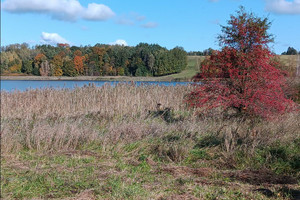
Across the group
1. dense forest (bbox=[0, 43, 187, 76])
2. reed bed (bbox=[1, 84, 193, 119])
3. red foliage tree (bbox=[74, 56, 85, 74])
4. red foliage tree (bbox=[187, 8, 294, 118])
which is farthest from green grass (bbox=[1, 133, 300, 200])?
dense forest (bbox=[0, 43, 187, 76])

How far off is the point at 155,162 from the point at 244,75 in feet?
12.8

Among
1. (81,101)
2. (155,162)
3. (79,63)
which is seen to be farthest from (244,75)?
(79,63)

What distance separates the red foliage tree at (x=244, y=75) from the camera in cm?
870

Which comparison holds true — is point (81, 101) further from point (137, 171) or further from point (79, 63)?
point (137, 171)

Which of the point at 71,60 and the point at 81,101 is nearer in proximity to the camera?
the point at 81,101

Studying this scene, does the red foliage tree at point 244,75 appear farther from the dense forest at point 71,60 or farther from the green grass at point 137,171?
the dense forest at point 71,60

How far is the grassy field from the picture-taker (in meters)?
4.87

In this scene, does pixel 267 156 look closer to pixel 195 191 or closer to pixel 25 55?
pixel 195 191

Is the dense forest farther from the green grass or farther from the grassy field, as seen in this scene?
the green grass

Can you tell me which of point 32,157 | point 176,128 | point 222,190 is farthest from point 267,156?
point 32,157

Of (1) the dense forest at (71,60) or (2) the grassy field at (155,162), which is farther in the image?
(1) the dense forest at (71,60)

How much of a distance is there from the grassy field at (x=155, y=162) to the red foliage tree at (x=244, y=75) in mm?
545

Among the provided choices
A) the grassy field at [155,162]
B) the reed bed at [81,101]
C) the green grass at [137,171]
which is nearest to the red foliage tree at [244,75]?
the grassy field at [155,162]

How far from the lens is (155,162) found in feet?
21.5
